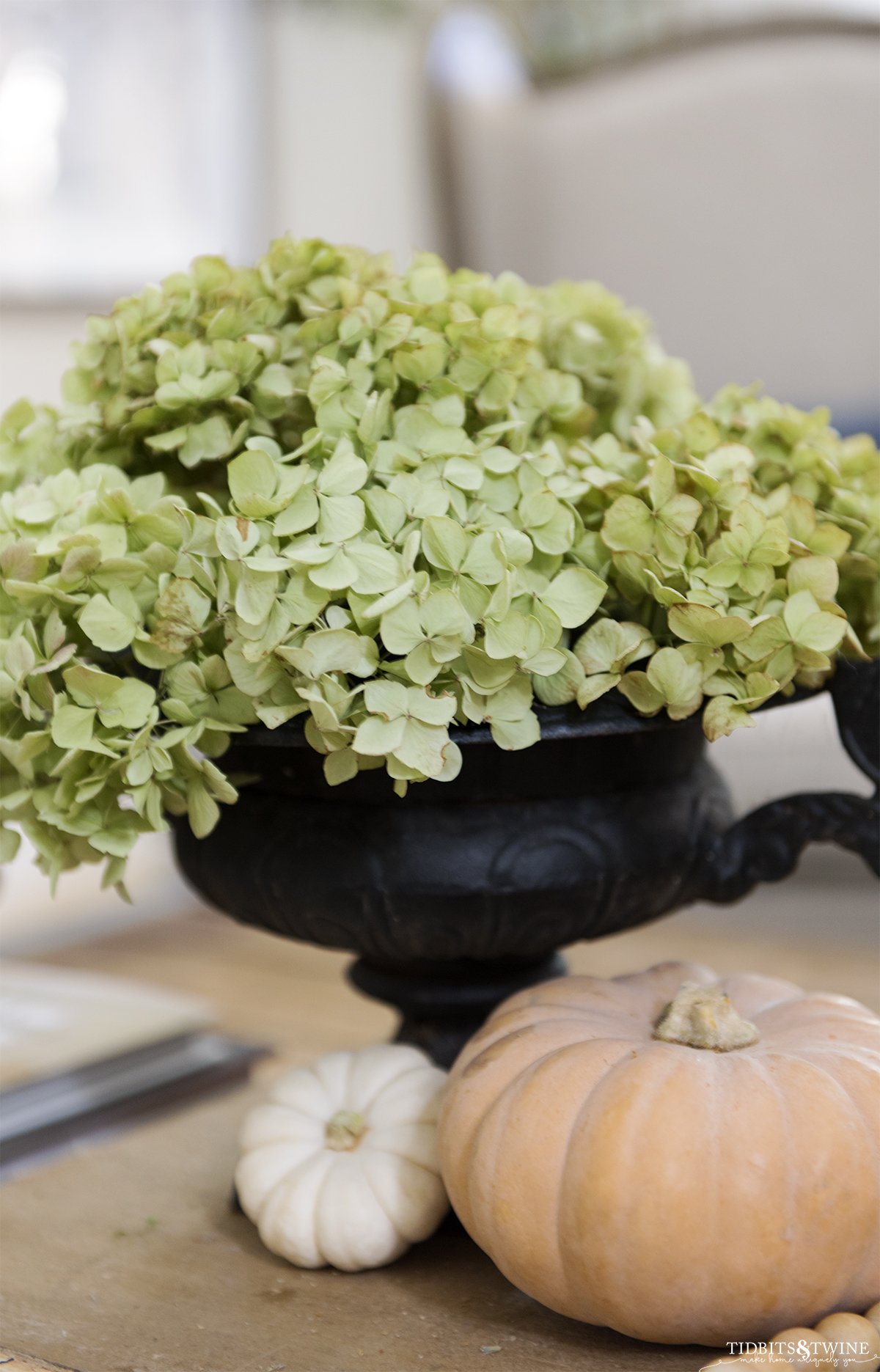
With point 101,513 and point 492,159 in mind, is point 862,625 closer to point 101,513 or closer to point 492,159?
point 101,513

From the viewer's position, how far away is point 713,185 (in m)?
2.40

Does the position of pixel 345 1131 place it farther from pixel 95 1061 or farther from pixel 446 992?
pixel 95 1061

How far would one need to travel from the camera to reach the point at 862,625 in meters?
0.75

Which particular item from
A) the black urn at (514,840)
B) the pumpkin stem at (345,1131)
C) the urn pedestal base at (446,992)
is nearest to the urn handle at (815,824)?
the black urn at (514,840)

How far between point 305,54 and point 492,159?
23.1 inches

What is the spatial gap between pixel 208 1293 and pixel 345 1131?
0.35 ft

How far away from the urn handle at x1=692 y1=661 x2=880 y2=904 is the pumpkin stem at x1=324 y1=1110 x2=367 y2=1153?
232 millimetres

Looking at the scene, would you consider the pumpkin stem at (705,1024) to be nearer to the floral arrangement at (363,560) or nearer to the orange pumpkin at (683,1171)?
the orange pumpkin at (683,1171)

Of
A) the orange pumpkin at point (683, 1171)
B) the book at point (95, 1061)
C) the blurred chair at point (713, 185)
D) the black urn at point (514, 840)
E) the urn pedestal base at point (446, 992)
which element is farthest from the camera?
the blurred chair at point (713, 185)

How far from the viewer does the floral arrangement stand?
62 centimetres

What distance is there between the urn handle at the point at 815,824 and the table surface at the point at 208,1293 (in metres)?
0.25

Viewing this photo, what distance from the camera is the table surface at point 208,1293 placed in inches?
24.9

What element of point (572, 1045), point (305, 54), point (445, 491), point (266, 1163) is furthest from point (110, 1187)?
point (305, 54)

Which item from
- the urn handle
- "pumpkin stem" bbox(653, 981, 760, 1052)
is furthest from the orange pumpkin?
the urn handle
